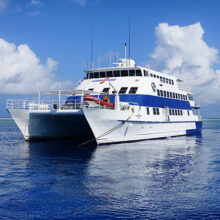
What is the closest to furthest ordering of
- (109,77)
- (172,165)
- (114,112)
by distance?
1. (172,165)
2. (114,112)
3. (109,77)

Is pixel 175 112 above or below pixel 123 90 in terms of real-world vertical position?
below

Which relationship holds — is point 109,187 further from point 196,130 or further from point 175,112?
point 196,130

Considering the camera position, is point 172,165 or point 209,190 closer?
point 209,190

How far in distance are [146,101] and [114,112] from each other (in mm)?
5004

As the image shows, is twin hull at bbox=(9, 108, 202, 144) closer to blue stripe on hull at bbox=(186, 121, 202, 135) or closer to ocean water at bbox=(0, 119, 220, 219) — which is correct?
ocean water at bbox=(0, 119, 220, 219)

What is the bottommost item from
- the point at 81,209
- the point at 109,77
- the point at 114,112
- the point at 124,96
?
the point at 81,209

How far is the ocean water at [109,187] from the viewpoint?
7930mm

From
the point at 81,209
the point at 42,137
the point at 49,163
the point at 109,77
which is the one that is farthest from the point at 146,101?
the point at 81,209

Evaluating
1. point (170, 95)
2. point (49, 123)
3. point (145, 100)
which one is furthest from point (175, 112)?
point (49, 123)

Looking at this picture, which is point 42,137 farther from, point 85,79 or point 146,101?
point 146,101

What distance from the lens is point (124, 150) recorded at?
1917 centimetres

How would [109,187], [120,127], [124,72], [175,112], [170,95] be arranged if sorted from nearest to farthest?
[109,187] → [120,127] → [124,72] → [170,95] → [175,112]

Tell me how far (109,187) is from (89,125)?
31.8 feet

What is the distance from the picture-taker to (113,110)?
20500mm
